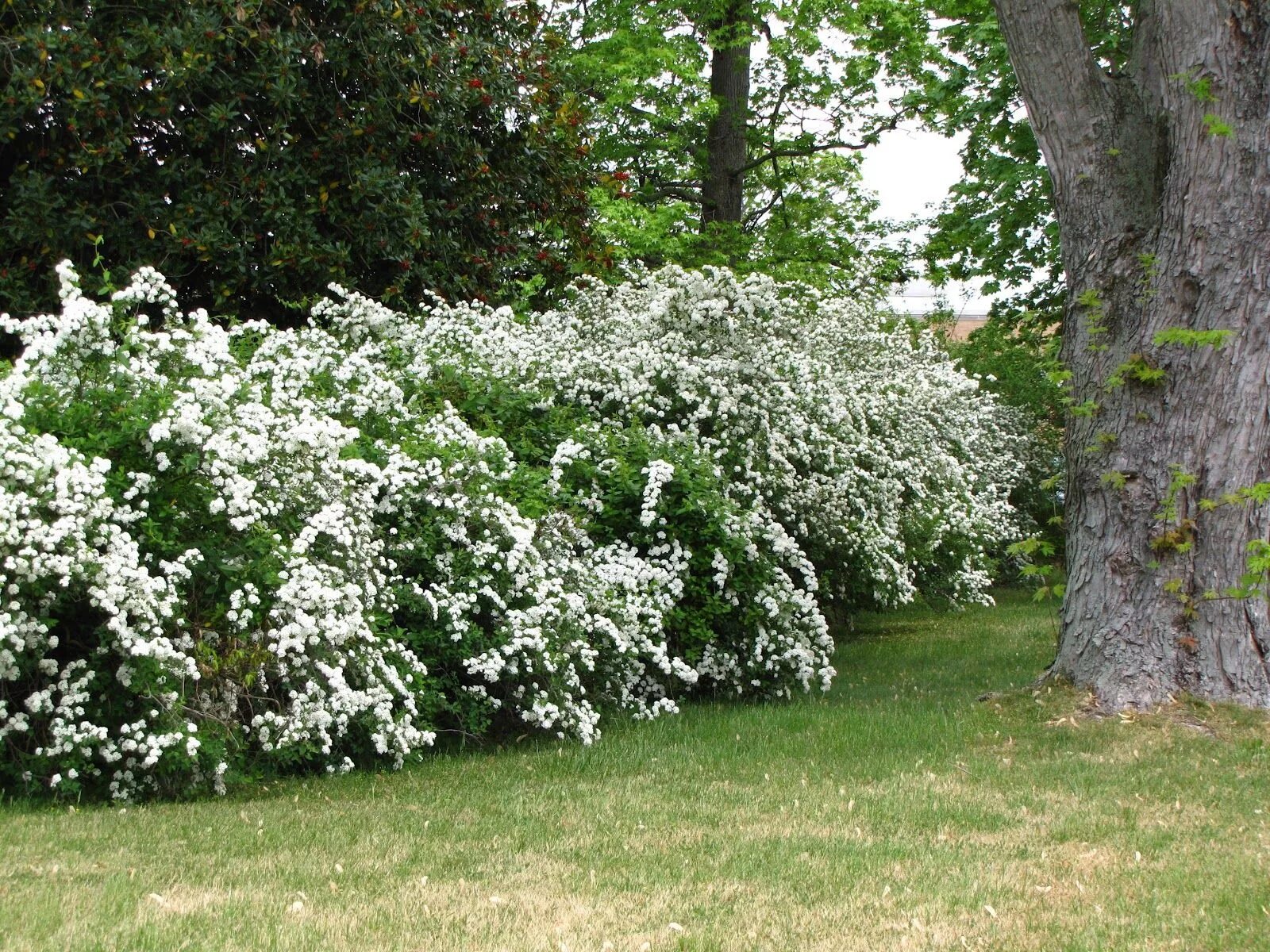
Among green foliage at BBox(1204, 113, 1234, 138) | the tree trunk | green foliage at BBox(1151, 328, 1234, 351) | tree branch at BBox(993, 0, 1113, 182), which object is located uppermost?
the tree trunk

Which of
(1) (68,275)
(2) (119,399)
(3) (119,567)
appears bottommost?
(3) (119,567)

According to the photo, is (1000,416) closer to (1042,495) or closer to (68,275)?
(1042,495)

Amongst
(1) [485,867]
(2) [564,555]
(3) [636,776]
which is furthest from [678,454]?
(1) [485,867]

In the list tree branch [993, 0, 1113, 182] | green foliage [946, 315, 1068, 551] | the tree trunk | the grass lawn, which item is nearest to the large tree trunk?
tree branch [993, 0, 1113, 182]

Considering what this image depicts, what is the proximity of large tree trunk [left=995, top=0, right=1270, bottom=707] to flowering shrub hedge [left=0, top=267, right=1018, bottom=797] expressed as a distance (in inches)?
82.4

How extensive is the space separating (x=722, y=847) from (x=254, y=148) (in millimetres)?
7970

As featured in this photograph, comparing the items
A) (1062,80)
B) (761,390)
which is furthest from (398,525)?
(1062,80)

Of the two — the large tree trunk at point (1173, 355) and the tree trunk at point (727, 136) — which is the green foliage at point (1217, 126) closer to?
the large tree trunk at point (1173, 355)

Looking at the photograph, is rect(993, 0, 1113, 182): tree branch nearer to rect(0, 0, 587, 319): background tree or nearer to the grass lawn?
the grass lawn

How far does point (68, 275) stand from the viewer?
269 inches

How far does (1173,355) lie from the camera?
761 centimetres

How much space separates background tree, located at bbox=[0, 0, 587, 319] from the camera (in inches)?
408

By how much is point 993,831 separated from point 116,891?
11.1ft

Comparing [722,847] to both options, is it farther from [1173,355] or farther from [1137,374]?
[1173,355]
